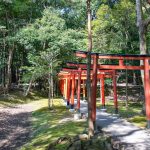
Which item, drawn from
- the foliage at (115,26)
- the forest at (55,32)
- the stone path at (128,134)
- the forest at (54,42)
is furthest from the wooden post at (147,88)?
the forest at (55,32)

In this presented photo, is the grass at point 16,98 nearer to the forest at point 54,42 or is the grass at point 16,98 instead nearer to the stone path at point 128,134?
the forest at point 54,42

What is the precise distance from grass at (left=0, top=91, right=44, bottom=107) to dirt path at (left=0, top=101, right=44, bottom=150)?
19.0ft

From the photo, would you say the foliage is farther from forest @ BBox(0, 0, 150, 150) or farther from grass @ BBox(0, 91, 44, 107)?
grass @ BBox(0, 91, 44, 107)

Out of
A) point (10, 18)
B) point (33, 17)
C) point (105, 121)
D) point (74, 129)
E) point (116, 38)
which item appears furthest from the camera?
point (33, 17)

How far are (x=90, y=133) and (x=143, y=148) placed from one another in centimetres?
195

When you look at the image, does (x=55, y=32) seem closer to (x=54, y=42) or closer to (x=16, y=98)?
(x=54, y=42)

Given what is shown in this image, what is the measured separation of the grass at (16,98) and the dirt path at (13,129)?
5.79 m

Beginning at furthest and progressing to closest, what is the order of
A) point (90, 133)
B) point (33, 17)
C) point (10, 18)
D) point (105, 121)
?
point (33, 17) < point (10, 18) < point (105, 121) < point (90, 133)

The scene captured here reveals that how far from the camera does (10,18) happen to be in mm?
37344

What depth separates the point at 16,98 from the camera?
114 ft

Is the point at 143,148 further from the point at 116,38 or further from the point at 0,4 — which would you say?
the point at 0,4

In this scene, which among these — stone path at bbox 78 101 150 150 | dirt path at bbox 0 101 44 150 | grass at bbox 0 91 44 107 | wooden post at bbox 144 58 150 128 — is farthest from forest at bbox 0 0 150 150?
wooden post at bbox 144 58 150 128

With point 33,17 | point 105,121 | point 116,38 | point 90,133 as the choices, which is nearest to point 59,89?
point 33,17

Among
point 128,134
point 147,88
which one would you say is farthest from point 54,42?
point 128,134
